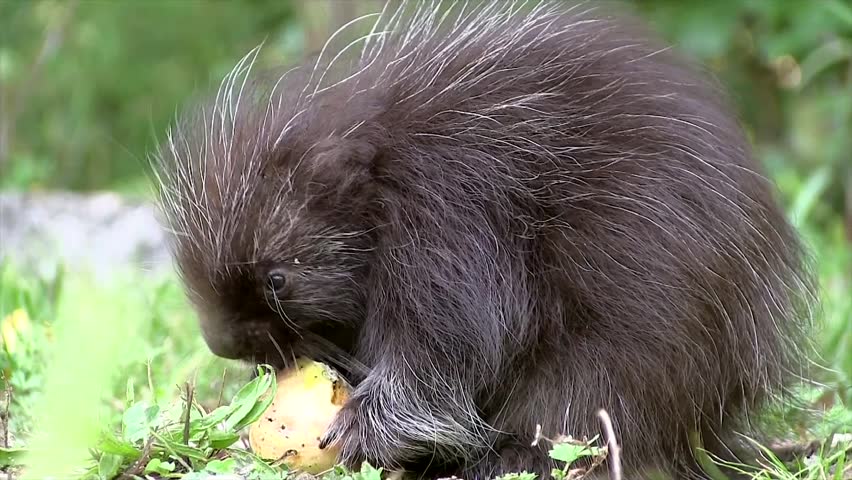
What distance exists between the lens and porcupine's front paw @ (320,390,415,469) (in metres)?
2.25

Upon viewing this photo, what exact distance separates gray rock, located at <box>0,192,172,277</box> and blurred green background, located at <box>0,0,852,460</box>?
0.38 meters

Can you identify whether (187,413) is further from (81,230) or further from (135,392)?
(81,230)

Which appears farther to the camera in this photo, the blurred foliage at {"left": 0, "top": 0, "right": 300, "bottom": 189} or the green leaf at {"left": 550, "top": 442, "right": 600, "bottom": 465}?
the blurred foliage at {"left": 0, "top": 0, "right": 300, "bottom": 189}

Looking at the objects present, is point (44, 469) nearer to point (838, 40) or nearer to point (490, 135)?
point (490, 135)

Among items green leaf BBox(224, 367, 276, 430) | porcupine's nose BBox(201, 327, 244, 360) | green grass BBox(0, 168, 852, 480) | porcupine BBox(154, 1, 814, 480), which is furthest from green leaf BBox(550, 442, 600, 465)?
porcupine's nose BBox(201, 327, 244, 360)

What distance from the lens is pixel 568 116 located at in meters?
2.40

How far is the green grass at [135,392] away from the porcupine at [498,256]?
0.63ft

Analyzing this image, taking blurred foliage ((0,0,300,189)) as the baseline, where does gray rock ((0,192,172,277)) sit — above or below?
below

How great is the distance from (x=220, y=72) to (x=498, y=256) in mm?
4231

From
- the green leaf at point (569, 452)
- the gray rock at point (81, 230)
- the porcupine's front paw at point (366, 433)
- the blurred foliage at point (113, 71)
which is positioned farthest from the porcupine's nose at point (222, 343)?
the blurred foliage at point (113, 71)

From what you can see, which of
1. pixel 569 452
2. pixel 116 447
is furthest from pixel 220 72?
pixel 569 452

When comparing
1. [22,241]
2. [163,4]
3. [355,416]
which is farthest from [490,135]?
[163,4]

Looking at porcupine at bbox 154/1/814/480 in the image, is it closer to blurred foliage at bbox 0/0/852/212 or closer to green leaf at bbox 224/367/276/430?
green leaf at bbox 224/367/276/430

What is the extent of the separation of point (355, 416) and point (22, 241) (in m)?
3.23
